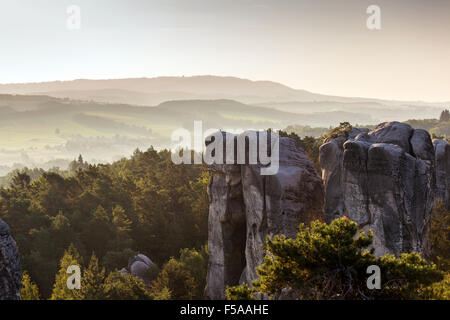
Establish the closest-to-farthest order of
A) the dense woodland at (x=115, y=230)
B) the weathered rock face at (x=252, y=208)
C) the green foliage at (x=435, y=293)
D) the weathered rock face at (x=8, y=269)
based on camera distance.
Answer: the green foliage at (x=435, y=293)
the weathered rock face at (x=8, y=269)
the weathered rock face at (x=252, y=208)
the dense woodland at (x=115, y=230)

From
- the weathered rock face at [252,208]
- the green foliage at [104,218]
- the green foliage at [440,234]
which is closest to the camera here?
the weathered rock face at [252,208]

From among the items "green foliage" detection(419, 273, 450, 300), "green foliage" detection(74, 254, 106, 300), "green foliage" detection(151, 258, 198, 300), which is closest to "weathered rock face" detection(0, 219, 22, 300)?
"green foliage" detection(74, 254, 106, 300)

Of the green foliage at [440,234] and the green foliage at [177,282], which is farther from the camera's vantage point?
the green foliage at [440,234]

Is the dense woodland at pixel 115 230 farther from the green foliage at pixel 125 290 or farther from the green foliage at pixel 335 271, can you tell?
the green foliage at pixel 335 271

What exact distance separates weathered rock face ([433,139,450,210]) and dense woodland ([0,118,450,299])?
4360 millimetres

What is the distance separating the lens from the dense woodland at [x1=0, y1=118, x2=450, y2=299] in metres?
31.2

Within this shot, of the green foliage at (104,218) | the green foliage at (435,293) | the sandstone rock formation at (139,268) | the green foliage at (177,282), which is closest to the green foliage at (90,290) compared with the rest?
the green foliage at (177,282)

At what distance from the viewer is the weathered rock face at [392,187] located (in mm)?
25031

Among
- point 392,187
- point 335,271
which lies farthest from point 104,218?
point 335,271

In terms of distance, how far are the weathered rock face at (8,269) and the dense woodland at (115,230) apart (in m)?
5.28

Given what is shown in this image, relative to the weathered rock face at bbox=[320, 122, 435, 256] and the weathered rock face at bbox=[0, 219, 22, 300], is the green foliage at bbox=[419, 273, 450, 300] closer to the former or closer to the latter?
the weathered rock face at bbox=[320, 122, 435, 256]

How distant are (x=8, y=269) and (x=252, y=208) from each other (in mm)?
15126

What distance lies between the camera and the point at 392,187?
2519 centimetres
